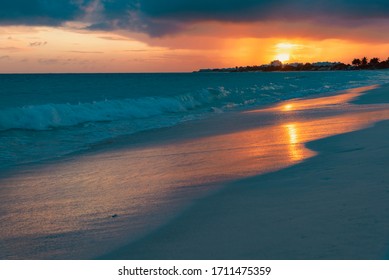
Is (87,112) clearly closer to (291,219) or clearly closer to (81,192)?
(81,192)

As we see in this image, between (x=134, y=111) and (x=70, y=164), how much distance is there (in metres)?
17.0

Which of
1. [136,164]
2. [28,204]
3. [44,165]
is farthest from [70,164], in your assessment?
[28,204]

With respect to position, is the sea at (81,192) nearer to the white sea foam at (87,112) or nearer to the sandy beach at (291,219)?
Answer: the sandy beach at (291,219)

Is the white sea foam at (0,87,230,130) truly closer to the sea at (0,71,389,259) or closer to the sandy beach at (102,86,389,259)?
the sea at (0,71,389,259)

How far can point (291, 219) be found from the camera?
522cm

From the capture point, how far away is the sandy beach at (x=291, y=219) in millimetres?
4391

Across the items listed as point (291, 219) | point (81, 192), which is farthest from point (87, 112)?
point (291, 219)

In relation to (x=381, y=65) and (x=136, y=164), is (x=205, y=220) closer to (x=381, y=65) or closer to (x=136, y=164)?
(x=136, y=164)

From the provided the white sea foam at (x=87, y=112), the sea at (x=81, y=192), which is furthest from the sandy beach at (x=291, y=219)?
the white sea foam at (x=87, y=112)

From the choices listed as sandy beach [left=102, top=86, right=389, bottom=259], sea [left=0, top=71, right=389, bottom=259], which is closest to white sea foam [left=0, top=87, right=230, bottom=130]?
sea [left=0, top=71, right=389, bottom=259]

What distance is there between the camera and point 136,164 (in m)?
9.59

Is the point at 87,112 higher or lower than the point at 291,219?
higher

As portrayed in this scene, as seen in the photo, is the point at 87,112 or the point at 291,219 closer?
the point at 291,219

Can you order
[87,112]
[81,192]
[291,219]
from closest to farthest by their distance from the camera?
1. [291,219]
2. [81,192]
3. [87,112]
